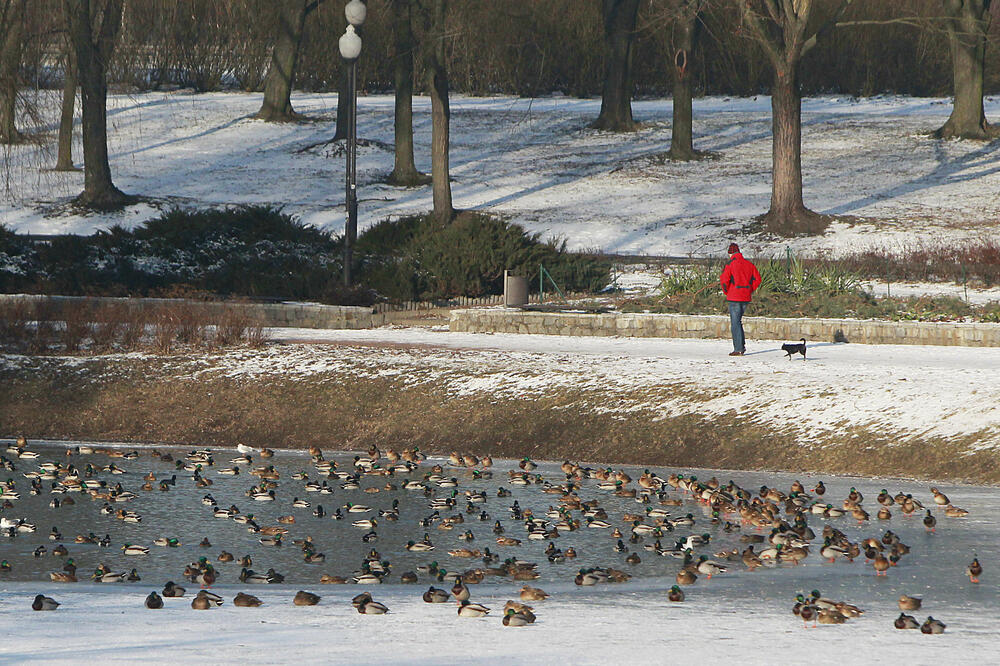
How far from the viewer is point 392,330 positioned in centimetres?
2367

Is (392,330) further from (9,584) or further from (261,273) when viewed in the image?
(9,584)

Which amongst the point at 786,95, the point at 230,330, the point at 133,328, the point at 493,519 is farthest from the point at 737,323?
the point at 786,95

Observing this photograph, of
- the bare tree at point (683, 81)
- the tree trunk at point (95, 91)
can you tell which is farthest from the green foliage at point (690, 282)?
the bare tree at point (683, 81)

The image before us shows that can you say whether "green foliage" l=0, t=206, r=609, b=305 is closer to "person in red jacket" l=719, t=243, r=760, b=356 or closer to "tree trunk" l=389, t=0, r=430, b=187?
"person in red jacket" l=719, t=243, r=760, b=356

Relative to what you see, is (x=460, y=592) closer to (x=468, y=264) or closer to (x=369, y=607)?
(x=369, y=607)

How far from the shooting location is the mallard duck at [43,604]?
10117mm

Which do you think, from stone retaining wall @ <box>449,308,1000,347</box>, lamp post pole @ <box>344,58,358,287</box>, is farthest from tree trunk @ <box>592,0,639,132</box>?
stone retaining wall @ <box>449,308,1000,347</box>

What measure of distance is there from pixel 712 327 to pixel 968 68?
24.3m

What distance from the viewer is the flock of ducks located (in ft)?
36.6

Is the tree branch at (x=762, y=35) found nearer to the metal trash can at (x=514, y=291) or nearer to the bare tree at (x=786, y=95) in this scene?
the bare tree at (x=786, y=95)

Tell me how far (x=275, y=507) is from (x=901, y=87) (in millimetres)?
46330

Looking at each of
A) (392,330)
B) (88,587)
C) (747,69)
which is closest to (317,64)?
(747,69)

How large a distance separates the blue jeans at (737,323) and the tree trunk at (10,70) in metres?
12.2

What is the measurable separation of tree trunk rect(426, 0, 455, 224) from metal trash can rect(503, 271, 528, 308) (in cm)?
1047
